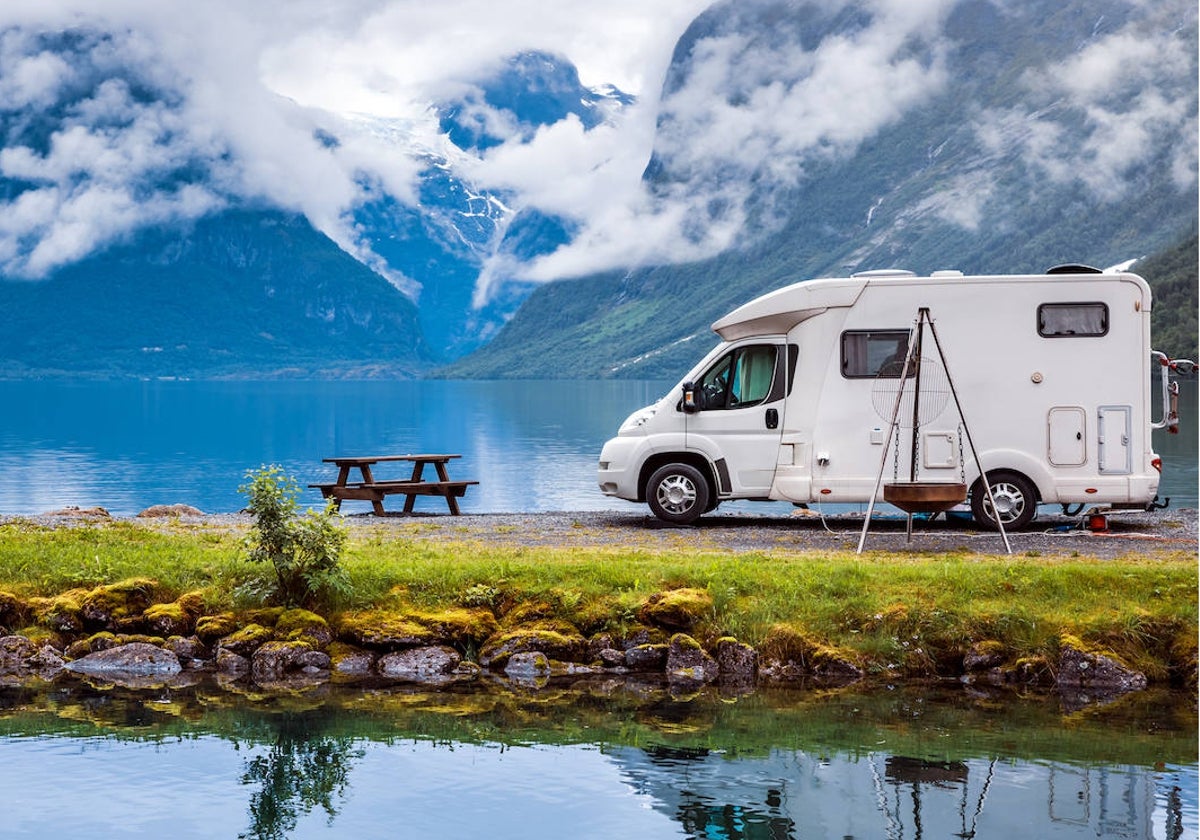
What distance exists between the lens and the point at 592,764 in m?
13.4

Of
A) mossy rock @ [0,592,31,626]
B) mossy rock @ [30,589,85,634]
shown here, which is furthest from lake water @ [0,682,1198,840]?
mossy rock @ [0,592,31,626]

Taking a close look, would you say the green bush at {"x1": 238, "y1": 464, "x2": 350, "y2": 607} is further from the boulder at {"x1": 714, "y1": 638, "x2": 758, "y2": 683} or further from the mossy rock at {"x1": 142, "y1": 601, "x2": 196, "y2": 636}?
the boulder at {"x1": 714, "y1": 638, "x2": 758, "y2": 683}

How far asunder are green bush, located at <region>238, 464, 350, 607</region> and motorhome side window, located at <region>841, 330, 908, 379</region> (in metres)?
9.28

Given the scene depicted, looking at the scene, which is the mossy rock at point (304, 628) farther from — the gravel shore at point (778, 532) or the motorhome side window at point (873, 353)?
the motorhome side window at point (873, 353)

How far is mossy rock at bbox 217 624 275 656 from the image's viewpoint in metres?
16.7

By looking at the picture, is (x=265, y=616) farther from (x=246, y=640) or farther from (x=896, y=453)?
(x=896, y=453)

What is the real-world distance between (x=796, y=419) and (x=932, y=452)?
2.25 meters

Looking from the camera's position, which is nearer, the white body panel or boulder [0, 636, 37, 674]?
boulder [0, 636, 37, 674]

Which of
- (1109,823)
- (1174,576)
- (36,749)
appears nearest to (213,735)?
(36,749)

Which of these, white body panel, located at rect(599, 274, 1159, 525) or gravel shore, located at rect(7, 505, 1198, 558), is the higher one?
white body panel, located at rect(599, 274, 1159, 525)

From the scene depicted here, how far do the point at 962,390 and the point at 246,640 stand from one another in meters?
11.9

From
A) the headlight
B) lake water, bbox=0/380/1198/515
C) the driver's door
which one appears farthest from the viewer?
lake water, bbox=0/380/1198/515

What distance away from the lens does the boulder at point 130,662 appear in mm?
→ 16578

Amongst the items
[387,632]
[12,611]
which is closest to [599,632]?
[387,632]
